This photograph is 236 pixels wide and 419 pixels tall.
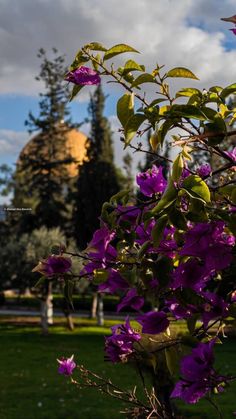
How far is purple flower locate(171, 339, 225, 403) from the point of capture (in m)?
1.29

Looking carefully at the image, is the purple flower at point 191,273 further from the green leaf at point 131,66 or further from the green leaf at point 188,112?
the green leaf at point 131,66

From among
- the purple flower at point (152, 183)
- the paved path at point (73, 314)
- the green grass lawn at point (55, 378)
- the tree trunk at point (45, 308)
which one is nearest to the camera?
the purple flower at point (152, 183)

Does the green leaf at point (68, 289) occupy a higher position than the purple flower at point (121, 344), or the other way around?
the green leaf at point (68, 289)

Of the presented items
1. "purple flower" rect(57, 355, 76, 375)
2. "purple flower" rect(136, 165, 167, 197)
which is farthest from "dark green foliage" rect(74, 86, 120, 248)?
"purple flower" rect(136, 165, 167, 197)

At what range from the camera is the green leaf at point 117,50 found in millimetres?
1488

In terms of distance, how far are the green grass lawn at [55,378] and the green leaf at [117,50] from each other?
9.73 feet

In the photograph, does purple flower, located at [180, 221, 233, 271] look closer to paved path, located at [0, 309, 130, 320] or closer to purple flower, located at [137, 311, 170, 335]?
purple flower, located at [137, 311, 170, 335]

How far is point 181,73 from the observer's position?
5.05 feet

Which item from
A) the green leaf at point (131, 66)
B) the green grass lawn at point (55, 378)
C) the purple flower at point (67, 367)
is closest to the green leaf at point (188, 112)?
the green leaf at point (131, 66)

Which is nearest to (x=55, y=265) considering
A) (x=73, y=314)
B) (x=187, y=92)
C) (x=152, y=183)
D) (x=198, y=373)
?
(x=152, y=183)

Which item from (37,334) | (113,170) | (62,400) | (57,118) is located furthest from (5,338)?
(57,118)

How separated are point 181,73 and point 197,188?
0.48 meters

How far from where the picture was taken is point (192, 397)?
52.1 inches

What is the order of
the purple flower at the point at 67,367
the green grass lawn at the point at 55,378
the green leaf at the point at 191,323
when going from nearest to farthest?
the green leaf at the point at 191,323
the purple flower at the point at 67,367
the green grass lawn at the point at 55,378
